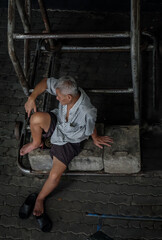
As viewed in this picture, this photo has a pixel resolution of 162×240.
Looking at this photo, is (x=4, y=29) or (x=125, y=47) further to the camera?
(x=4, y=29)

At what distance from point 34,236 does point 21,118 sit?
1625mm

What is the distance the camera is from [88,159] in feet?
11.5

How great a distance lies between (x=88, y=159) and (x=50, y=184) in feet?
1.66

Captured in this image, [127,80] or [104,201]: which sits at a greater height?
[127,80]

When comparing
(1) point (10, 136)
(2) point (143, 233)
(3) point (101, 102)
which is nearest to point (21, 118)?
(1) point (10, 136)

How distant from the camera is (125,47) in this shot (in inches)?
153

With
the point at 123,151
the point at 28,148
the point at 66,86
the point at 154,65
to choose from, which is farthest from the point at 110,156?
the point at 154,65

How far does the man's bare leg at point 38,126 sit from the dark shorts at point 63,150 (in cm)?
6

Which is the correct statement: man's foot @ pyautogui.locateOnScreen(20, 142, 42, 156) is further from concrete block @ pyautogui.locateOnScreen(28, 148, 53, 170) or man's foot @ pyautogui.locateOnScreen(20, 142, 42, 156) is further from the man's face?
the man's face

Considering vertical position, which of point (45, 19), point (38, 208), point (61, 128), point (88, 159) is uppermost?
point (45, 19)

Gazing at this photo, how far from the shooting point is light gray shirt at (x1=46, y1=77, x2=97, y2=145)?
10.3 ft

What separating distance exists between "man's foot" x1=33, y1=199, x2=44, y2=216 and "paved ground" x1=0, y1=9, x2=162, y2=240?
10cm

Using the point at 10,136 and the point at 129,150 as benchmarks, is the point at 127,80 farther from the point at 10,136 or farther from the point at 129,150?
the point at 10,136

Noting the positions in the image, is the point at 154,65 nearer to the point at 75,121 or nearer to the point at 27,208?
the point at 75,121
